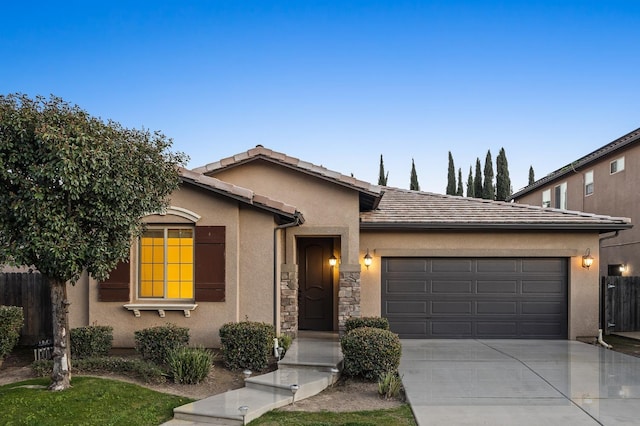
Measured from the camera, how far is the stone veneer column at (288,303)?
1059 centimetres

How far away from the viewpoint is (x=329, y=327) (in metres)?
12.7

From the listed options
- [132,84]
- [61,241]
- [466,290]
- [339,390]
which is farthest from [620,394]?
[132,84]

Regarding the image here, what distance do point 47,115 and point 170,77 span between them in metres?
10.3

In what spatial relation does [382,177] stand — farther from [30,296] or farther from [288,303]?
[30,296]

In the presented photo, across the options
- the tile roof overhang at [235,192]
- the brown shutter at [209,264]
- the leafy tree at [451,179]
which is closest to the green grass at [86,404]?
the brown shutter at [209,264]

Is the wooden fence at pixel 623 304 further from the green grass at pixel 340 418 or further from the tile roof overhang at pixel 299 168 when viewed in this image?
the green grass at pixel 340 418

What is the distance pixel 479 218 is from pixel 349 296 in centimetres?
403

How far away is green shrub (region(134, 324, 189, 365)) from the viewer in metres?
7.91

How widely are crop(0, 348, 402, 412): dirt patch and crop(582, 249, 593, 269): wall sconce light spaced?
7583 millimetres

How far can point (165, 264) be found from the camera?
941 cm

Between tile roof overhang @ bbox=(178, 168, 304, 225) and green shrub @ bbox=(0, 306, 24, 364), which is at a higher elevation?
tile roof overhang @ bbox=(178, 168, 304, 225)

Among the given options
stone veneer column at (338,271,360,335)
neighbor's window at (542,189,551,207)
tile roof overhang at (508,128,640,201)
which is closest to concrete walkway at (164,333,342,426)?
stone veneer column at (338,271,360,335)

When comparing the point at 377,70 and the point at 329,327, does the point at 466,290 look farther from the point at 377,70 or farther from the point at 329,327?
the point at 377,70

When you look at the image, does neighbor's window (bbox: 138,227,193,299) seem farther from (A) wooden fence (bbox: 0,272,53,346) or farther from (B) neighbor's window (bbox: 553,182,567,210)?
(B) neighbor's window (bbox: 553,182,567,210)
